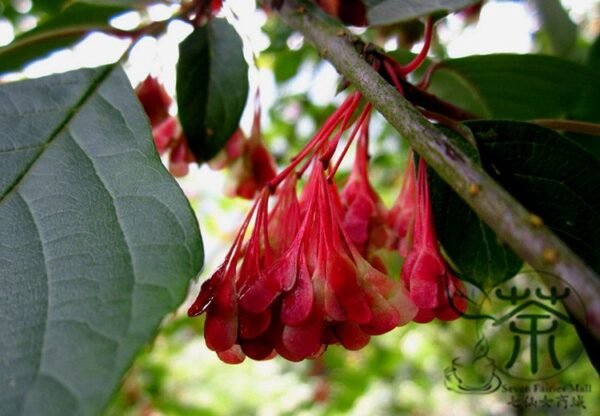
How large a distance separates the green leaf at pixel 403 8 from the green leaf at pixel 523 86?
0.22 m

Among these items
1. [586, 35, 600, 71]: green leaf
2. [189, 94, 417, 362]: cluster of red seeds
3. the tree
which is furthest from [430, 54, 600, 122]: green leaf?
[189, 94, 417, 362]: cluster of red seeds

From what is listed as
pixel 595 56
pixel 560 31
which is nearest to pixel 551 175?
pixel 595 56

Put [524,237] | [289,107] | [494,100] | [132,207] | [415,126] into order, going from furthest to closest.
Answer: [289,107], [494,100], [132,207], [415,126], [524,237]

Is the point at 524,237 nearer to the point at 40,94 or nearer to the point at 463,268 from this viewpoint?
the point at 463,268

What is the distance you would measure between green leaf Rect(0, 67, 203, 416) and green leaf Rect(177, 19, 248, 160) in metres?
0.22

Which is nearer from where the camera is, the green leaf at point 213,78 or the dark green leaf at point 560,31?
the green leaf at point 213,78

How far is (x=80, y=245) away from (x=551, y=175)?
59 centimetres

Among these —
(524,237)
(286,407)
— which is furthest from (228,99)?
(286,407)

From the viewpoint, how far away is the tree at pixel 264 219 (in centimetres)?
58

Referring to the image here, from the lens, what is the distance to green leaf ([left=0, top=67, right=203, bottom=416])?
570 mm

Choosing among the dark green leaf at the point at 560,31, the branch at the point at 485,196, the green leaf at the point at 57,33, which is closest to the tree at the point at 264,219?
→ the branch at the point at 485,196

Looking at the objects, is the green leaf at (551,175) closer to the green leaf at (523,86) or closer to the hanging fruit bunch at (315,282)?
the hanging fruit bunch at (315,282)

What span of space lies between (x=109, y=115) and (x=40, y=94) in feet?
0.40

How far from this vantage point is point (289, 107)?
3539 mm
